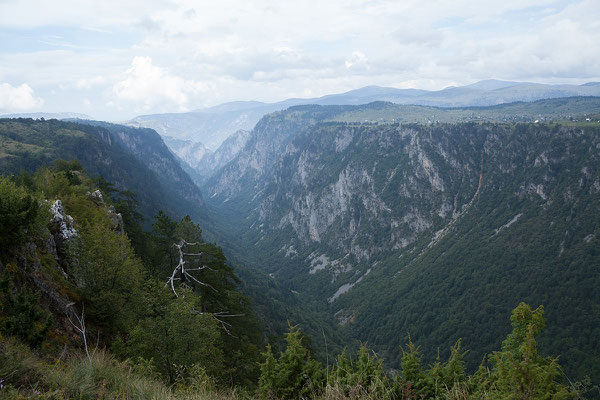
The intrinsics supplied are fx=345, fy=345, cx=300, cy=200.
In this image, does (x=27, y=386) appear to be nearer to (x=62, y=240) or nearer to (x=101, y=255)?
(x=101, y=255)

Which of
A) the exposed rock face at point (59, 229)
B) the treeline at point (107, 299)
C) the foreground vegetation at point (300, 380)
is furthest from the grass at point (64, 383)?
the exposed rock face at point (59, 229)

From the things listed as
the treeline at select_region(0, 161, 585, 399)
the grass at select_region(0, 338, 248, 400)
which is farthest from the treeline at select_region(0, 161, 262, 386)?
the grass at select_region(0, 338, 248, 400)

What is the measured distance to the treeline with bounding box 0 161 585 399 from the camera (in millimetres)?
8781

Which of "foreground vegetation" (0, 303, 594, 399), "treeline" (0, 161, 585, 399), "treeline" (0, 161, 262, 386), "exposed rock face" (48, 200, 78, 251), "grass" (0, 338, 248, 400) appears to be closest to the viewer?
"grass" (0, 338, 248, 400)

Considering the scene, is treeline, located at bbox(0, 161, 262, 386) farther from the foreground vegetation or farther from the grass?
the foreground vegetation

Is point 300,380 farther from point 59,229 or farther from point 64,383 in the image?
point 59,229

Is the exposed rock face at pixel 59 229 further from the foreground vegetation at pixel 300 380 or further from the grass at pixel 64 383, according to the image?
the grass at pixel 64 383

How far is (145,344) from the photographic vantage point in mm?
17047

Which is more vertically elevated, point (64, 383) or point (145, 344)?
point (64, 383)

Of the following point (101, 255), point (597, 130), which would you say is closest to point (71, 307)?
point (101, 255)

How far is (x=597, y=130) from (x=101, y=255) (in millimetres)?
231141

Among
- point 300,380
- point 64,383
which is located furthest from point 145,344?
point 64,383

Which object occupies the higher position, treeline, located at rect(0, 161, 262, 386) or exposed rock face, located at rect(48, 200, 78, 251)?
exposed rock face, located at rect(48, 200, 78, 251)

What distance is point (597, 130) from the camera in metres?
178
